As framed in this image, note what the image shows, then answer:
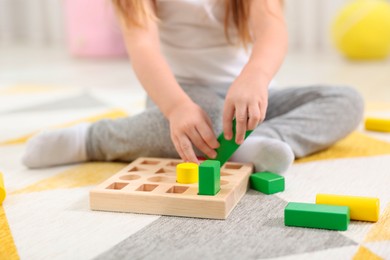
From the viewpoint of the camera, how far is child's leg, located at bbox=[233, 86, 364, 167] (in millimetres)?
950

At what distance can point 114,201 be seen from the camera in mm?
739

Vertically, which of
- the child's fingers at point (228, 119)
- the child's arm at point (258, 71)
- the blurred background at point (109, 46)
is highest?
the child's arm at point (258, 71)

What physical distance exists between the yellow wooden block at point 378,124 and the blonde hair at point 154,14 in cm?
28

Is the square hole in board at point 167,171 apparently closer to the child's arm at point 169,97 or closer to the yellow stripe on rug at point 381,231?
the child's arm at point 169,97

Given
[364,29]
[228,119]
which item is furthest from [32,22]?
[228,119]

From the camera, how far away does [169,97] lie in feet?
2.82

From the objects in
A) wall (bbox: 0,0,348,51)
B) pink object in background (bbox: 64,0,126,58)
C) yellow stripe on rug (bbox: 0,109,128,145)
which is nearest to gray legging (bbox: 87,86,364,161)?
yellow stripe on rug (bbox: 0,109,128,145)

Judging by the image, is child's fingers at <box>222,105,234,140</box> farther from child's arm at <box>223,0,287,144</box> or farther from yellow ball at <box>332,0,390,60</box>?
yellow ball at <box>332,0,390,60</box>

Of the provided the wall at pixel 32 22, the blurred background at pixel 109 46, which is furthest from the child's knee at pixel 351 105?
the wall at pixel 32 22

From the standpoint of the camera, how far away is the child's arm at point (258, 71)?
760 millimetres

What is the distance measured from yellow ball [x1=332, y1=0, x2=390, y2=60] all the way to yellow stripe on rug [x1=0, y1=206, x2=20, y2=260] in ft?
4.98

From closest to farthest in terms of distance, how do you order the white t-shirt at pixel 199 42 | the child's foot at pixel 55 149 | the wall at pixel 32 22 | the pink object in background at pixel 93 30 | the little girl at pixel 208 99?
the little girl at pixel 208 99 < the child's foot at pixel 55 149 < the white t-shirt at pixel 199 42 < the pink object in background at pixel 93 30 < the wall at pixel 32 22

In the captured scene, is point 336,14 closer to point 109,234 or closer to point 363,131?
point 363,131

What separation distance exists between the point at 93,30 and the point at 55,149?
54.2 inches
